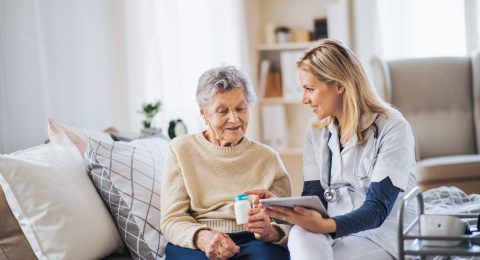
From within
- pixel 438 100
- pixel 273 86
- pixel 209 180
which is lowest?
pixel 209 180

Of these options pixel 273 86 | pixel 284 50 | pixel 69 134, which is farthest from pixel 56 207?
pixel 284 50

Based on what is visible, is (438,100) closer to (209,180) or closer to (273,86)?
(273,86)

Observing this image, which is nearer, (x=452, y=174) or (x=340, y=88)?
(x=340, y=88)

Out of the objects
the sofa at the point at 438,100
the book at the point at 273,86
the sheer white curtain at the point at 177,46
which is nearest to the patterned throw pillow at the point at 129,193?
the sheer white curtain at the point at 177,46

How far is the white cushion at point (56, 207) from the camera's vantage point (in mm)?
1850

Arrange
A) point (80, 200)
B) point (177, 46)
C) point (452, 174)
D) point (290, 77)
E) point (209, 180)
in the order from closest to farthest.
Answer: point (80, 200), point (209, 180), point (452, 174), point (177, 46), point (290, 77)

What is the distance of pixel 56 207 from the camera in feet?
6.20

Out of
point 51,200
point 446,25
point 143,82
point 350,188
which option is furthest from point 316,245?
point 446,25

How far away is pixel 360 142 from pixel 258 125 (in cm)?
254

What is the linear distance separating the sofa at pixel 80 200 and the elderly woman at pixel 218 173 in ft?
0.33

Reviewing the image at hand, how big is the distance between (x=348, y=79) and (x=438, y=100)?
211cm

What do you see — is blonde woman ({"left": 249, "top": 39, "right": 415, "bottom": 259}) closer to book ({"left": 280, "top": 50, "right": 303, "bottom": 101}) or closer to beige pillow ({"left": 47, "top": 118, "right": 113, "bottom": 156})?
beige pillow ({"left": 47, "top": 118, "right": 113, "bottom": 156})

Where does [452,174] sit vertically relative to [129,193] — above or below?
below

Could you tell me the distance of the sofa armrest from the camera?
3.38 m
